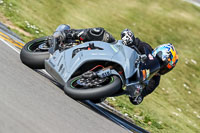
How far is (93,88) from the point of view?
582cm

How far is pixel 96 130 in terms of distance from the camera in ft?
18.2

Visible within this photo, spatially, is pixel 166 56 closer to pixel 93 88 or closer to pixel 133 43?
pixel 133 43

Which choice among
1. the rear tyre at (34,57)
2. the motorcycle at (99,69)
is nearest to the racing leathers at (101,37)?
the motorcycle at (99,69)

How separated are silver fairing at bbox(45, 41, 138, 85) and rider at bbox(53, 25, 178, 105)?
237 millimetres

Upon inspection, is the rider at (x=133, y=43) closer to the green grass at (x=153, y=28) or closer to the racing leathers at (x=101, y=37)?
the racing leathers at (x=101, y=37)

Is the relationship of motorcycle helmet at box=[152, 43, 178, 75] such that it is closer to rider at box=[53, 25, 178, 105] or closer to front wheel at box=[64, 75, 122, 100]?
rider at box=[53, 25, 178, 105]

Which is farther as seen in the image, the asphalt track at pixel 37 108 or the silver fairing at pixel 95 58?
the silver fairing at pixel 95 58

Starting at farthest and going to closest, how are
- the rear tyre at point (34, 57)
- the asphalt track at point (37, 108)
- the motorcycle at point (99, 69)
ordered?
1. the rear tyre at point (34, 57)
2. the motorcycle at point (99, 69)
3. the asphalt track at point (37, 108)

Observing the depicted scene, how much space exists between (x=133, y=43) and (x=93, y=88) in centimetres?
139

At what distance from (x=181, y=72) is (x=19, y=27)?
6.18 metres

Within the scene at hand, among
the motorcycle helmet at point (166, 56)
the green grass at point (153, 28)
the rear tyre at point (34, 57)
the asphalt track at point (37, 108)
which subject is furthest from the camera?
the green grass at point (153, 28)

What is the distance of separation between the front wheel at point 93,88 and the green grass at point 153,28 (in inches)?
93.4

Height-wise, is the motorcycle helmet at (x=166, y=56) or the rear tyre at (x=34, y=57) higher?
the motorcycle helmet at (x=166, y=56)

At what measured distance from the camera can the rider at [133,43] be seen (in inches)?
260
